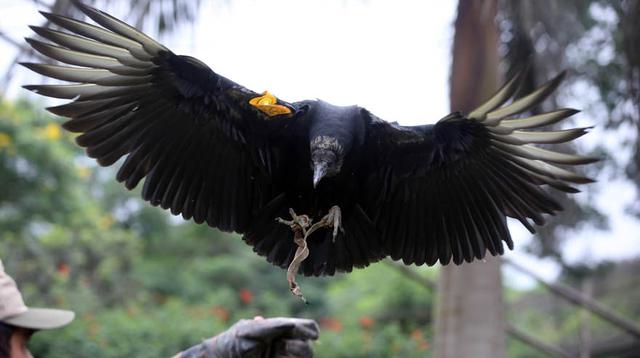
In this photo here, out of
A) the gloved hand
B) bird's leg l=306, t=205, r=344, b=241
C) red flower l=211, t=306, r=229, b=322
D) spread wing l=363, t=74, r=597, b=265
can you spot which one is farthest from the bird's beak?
red flower l=211, t=306, r=229, b=322

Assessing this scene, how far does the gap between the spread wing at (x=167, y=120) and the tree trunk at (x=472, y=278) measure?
2515mm

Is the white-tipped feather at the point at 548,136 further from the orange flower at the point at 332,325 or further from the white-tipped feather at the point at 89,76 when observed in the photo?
the orange flower at the point at 332,325

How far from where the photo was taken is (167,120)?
11.3 feet

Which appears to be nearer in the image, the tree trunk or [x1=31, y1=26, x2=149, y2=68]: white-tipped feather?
[x1=31, y1=26, x2=149, y2=68]: white-tipped feather

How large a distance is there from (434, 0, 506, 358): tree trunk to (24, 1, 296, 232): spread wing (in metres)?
2.52

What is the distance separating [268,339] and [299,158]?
1.01 m

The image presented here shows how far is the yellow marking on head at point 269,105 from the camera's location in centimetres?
318

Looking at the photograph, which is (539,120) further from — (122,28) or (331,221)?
(122,28)

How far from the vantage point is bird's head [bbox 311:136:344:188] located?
302cm

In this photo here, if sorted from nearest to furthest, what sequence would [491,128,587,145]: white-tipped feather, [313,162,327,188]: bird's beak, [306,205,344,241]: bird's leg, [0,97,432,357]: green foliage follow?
1. [313,162,327,188]: bird's beak
2. [306,205,344,241]: bird's leg
3. [491,128,587,145]: white-tipped feather
4. [0,97,432,357]: green foliage

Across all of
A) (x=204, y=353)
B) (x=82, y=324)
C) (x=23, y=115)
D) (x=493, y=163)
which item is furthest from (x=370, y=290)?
(x=204, y=353)

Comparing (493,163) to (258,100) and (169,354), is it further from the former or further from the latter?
(169,354)

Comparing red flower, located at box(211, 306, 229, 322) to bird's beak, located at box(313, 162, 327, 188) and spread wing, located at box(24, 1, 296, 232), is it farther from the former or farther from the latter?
bird's beak, located at box(313, 162, 327, 188)

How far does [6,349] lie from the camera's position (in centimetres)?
283
